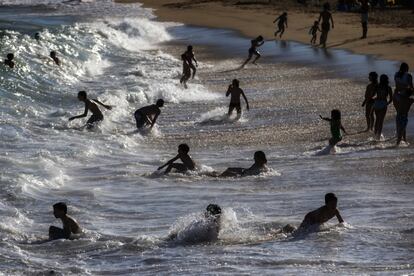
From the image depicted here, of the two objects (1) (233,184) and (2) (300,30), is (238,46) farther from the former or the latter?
(1) (233,184)

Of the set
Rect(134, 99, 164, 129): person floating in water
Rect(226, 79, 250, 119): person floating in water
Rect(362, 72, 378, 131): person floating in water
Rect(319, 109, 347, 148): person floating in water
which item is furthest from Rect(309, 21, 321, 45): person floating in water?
Rect(319, 109, 347, 148): person floating in water

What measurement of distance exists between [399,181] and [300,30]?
2569 centimetres

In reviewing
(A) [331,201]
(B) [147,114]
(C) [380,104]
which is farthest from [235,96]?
(A) [331,201]

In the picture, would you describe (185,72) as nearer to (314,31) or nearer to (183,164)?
(314,31)

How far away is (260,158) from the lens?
15477mm

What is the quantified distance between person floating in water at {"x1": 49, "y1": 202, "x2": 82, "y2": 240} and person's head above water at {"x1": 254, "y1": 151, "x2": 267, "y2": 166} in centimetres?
401

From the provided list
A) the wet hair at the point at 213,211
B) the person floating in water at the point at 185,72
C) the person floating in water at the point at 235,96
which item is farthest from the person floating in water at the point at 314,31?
the wet hair at the point at 213,211

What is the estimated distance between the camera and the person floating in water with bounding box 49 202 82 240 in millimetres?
12016

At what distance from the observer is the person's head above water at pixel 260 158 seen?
50.6ft

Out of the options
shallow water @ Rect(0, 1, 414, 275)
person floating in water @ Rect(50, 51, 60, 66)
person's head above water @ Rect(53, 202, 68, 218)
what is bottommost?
shallow water @ Rect(0, 1, 414, 275)

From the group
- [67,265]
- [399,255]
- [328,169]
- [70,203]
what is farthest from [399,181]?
[67,265]

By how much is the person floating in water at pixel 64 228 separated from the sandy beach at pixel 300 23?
690 inches

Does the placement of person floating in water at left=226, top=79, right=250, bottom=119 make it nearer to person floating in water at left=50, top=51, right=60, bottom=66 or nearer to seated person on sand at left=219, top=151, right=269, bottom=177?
seated person on sand at left=219, top=151, right=269, bottom=177

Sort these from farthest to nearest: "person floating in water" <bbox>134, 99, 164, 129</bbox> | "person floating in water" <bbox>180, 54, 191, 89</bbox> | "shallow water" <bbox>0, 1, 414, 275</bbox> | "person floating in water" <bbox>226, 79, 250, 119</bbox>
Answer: "person floating in water" <bbox>180, 54, 191, 89</bbox>, "person floating in water" <bbox>226, 79, 250, 119</bbox>, "person floating in water" <bbox>134, 99, 164, 129</bbox>, "shallow water" <bbox>0, 1, 414, 275</bbox>
